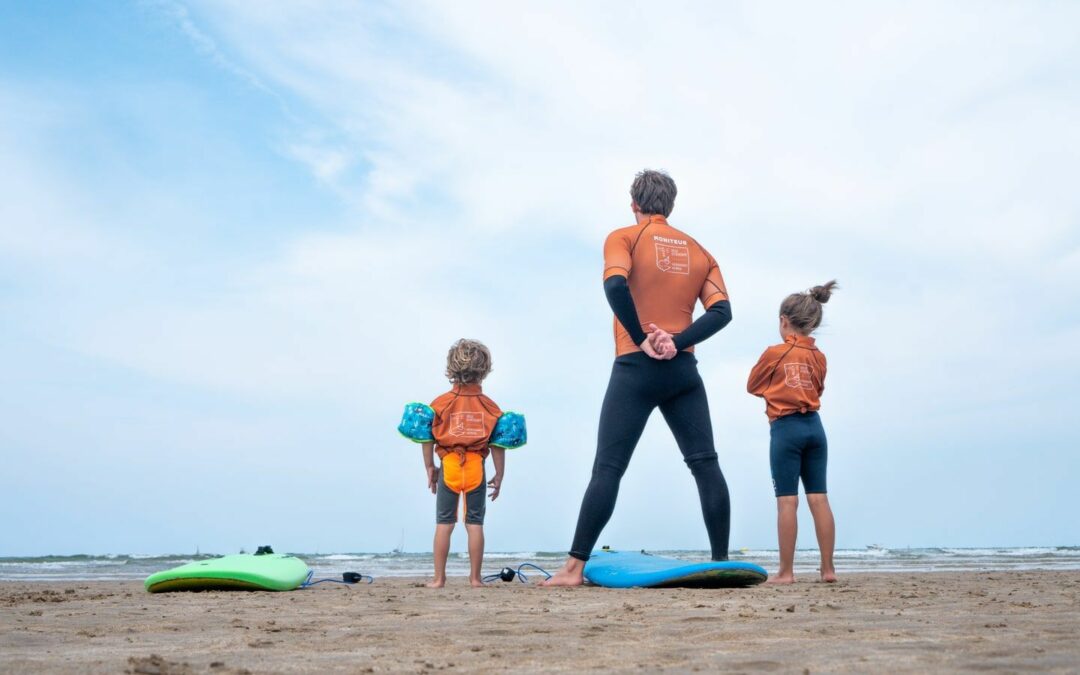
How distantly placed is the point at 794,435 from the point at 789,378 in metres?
0.36

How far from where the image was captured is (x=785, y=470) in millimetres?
5875

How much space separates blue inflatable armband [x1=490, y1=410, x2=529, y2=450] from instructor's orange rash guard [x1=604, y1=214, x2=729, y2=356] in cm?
99

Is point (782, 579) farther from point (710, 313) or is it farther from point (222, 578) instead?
point (222, 578)

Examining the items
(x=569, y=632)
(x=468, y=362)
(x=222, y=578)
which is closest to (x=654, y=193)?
(x=468, y=362)

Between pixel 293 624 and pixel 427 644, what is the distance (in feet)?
3.16

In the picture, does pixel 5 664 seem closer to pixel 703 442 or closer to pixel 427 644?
pixel 427 644

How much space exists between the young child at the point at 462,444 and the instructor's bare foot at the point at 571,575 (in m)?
0.69

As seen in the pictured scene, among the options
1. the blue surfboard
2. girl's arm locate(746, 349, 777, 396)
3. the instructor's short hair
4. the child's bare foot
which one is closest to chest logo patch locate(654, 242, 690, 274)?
the instructor's short hair

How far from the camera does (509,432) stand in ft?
20.3

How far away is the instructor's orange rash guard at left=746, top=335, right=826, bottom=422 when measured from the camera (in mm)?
5914

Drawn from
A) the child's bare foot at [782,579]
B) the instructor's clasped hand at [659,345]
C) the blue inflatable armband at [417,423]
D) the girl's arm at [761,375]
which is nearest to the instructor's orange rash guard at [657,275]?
the instructor's clasped hand at [659,345]

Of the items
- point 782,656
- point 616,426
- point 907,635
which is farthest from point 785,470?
point 782,656

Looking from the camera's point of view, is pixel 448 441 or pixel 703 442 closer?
pixel 703 442

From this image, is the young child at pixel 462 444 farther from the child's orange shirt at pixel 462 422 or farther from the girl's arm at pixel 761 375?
the girl's arm at pixel 761 375
